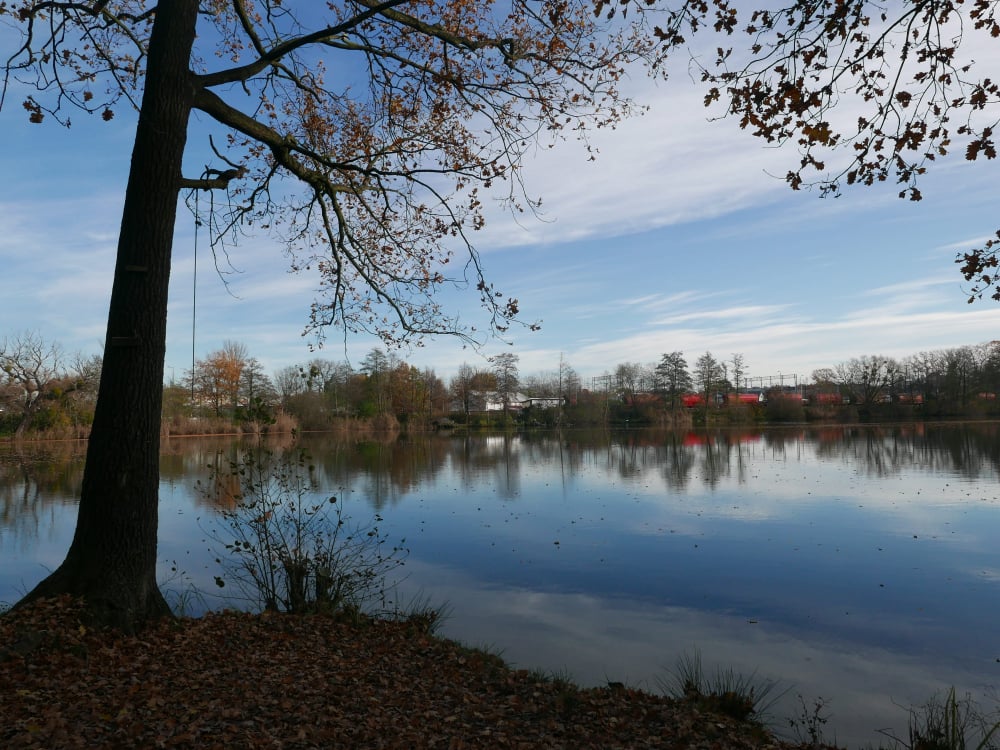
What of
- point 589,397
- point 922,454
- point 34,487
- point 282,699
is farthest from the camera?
point 589,397

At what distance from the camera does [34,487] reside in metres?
20.2

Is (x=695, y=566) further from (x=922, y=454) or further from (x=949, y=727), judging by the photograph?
(x=922, y=454)

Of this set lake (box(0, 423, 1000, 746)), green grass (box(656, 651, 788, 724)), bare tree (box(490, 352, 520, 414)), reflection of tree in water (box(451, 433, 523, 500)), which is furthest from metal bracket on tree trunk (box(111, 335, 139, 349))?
bare tree (box(490, 352, 520, 414))

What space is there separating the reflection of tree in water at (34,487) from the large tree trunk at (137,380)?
869 centimetres

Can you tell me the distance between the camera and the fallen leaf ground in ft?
13.5

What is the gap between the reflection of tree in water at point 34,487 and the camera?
14375mm

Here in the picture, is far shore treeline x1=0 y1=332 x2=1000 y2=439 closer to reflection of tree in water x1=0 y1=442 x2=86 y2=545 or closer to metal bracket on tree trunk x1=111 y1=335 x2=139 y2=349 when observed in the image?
reflection of tree in water x1=0 y1=442 x2=86 y2=545

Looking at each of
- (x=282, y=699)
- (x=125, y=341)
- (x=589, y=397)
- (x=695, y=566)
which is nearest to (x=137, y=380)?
(x=125, y=341)

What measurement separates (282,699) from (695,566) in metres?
7.80

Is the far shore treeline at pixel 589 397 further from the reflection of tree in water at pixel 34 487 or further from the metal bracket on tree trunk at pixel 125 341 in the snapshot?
the metal bracket on tree trunk at pixel 125 341

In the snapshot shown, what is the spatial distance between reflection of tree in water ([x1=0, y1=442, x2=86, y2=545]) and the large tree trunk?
8.69m

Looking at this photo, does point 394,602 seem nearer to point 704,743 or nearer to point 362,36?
point 704,743

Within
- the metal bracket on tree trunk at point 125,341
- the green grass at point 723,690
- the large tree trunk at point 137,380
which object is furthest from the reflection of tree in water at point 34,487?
the green grass at point 723,690

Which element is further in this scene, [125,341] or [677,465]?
[677,465]
